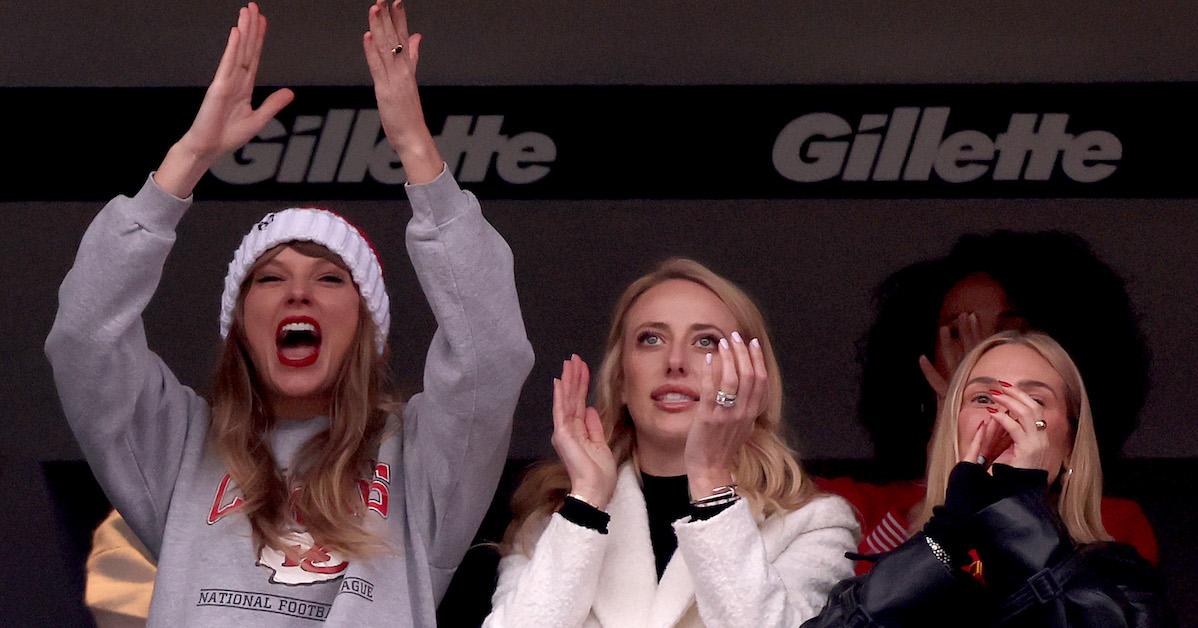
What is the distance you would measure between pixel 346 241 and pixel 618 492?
664 mm

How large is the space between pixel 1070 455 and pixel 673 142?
Result: 185 cm

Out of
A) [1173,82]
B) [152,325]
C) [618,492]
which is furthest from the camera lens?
[152,325]

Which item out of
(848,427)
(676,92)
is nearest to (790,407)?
(848,427)

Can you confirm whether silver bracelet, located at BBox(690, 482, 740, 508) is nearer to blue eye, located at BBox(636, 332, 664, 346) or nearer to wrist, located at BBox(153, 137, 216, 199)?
blue eye, located at BBox(636, 332, 664, 346)

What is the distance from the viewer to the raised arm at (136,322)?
3209 mm

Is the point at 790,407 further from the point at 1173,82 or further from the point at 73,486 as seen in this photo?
the point at 73,486

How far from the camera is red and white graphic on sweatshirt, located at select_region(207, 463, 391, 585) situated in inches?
129

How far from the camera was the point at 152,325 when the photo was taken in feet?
16.8

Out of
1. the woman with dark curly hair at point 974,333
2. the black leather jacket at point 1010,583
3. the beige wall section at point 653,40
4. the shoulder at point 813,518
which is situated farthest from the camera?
the beige wall section at point 653,40

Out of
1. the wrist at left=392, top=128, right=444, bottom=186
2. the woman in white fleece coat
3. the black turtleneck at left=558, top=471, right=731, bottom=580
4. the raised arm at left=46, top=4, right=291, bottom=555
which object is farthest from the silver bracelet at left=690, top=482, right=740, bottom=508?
the raised arm at left=46, top=4, right=291, bottom=555

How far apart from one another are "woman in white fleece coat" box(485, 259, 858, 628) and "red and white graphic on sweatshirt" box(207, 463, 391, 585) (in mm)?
264

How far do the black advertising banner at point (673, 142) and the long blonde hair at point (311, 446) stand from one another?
4.81 feet

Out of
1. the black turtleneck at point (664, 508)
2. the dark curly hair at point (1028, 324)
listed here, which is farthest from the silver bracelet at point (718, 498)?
the dark curly hair at point (1028, 324)

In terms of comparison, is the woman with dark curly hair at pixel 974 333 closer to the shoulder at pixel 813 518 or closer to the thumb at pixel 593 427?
the shoulder at pixel 813 518
